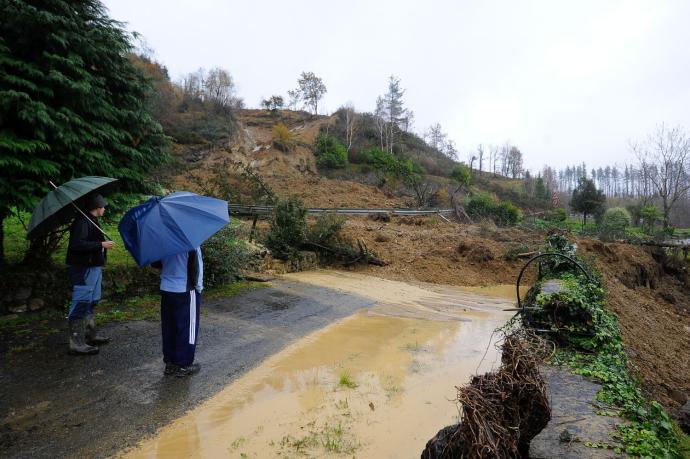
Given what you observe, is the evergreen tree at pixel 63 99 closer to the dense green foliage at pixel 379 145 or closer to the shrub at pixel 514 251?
the shrub at pixel 514 251

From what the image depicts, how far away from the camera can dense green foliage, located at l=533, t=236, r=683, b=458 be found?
2949 mm

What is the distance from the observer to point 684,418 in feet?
14.7

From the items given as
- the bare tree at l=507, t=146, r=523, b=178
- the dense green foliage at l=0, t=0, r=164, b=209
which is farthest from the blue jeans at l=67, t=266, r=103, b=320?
the bare tree at l=507, t=146, r=523, b=178

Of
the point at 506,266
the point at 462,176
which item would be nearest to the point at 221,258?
the point at 506,266

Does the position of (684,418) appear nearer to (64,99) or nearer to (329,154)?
(64,99)

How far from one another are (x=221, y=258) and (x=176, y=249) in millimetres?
4858

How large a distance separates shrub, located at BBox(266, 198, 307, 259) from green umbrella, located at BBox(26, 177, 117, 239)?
8.70 metres

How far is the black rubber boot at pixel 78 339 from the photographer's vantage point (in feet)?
16.8

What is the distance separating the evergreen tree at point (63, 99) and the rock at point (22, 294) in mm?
1194

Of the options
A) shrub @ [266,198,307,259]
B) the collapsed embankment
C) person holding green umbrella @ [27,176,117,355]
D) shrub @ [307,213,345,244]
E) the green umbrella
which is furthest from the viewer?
shrub @ [307,213,345,244]

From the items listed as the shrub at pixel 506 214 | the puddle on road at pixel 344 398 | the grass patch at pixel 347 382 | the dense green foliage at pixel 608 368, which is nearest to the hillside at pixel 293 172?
the shrub at pixel 506 214

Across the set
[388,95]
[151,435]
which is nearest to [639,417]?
[151,435]

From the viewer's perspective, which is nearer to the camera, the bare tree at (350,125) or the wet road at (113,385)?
the wet road at (113,385)

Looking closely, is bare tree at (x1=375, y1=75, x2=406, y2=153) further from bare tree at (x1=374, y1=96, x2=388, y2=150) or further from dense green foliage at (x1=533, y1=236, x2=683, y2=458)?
dense green foliage at (x1=533, y1=236, x2=683, y2=458)
